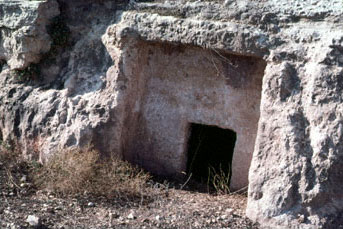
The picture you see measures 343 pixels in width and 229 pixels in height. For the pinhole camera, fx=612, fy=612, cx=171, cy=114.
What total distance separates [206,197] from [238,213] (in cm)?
52

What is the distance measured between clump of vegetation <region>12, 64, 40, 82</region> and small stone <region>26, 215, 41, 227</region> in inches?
82.0

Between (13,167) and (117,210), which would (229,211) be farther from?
(13,167)

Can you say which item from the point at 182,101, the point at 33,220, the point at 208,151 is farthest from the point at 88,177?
the point at 208,151

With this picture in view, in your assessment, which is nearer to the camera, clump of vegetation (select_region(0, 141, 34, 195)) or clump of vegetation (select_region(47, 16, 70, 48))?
clump of vegetation (select_region(0, 141, 34, 195))

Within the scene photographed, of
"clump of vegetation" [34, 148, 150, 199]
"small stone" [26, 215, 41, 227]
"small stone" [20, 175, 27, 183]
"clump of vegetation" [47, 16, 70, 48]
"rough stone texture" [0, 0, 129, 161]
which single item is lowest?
"small stone" [26, 215, 41, 227]

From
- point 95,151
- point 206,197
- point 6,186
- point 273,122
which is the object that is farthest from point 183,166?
point 6,186

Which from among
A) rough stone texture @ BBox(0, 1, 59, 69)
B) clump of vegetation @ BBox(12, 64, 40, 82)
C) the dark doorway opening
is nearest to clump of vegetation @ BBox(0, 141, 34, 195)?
clump of vegetation @ BBox(12, 64, 40, 82)

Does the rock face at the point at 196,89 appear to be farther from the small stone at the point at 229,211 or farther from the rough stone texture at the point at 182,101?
the small stone at the point at 229,211

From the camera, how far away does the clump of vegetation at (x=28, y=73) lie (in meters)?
6.98

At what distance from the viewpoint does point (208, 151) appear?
24.0 ft

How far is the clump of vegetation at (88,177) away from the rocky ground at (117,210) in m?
0.09

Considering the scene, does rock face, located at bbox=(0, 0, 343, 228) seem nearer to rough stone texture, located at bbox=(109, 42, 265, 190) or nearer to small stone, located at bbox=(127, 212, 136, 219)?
rough stone texture, located at bbox=(109, 42, 265, 190)

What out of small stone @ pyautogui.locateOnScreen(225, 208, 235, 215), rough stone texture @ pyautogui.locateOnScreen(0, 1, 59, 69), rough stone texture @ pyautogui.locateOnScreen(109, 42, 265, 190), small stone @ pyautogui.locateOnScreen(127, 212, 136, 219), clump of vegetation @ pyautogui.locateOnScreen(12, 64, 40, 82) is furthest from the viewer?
clump of vegetation @ pyautogui.locateOnScreen(12, 64, 40, 82)

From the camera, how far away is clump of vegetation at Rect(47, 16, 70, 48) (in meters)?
6.86
